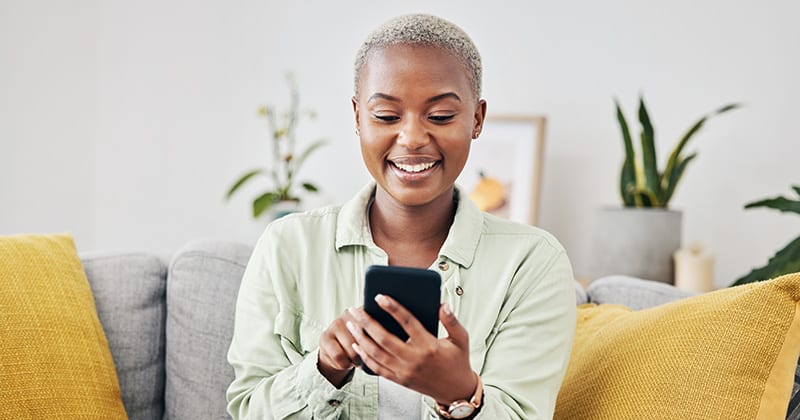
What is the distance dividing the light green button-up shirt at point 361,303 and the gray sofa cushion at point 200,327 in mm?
331

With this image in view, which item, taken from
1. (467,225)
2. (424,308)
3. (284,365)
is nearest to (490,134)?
(467,225)

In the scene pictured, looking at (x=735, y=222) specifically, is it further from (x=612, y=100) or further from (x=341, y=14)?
(x=341, y=14)

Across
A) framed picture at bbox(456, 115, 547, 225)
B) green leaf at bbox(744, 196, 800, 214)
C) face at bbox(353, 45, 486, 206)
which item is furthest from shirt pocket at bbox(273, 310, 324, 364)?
framed picture at bbox(456, 115, 547, 225)

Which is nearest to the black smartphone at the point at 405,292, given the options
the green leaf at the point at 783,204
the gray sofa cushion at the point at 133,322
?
the gray sofa cushion at the point at 133,322

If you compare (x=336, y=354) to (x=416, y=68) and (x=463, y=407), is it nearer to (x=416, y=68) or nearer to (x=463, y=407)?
(x=463, y=407)

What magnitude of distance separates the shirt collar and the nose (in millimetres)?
173

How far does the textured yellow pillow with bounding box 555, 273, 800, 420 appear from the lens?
0.98 metres

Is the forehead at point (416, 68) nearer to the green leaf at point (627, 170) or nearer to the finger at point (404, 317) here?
the finger at point (404, 317)

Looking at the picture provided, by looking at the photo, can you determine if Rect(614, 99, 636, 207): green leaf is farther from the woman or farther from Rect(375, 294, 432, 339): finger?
Rect(375, 294, 432, 339): finger

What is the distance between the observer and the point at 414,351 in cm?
79

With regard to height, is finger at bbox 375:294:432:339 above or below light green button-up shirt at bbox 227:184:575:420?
above

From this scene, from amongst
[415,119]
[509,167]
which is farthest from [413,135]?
[509,167]

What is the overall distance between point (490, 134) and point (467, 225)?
1353 mm

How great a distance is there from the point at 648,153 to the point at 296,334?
3.95ft
